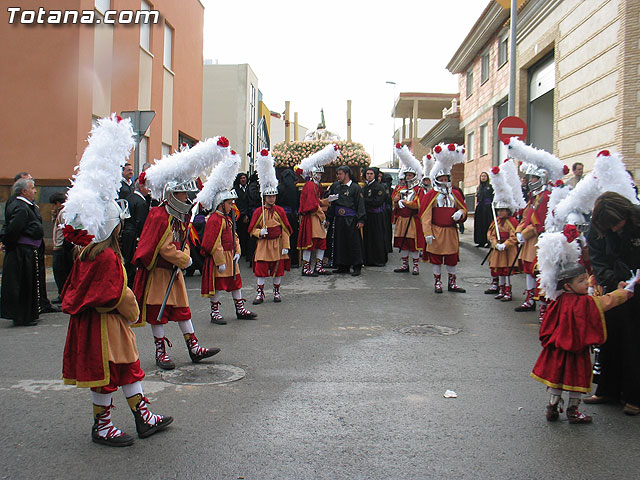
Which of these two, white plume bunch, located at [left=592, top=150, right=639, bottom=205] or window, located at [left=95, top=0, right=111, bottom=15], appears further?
window, located at [left=95, top=0, right=111, bottom=15]

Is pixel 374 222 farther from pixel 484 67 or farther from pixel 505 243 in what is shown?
pixel 484 67

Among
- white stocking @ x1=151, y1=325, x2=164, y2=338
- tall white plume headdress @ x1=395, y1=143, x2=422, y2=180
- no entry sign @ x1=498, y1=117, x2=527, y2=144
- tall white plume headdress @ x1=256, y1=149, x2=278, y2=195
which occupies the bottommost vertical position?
white stocking @ x1=151, y1=325, x2=164, y2=338

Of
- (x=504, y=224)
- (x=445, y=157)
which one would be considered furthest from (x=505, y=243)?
(x=445, y=157)

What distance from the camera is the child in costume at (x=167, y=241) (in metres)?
5.81

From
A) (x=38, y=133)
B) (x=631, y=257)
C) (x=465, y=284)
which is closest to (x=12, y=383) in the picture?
(x=631, y=257)

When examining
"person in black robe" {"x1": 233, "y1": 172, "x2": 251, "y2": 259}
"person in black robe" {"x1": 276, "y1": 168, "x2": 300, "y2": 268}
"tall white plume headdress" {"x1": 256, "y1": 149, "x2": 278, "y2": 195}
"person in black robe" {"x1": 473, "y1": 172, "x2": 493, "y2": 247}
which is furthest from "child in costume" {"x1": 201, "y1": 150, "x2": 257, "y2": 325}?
"person in black robe" {"x1": 473, "y1": 172, "x2": 493, "y2": 247}

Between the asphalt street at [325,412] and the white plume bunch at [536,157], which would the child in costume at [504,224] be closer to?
the white plume bunch at [536,157]

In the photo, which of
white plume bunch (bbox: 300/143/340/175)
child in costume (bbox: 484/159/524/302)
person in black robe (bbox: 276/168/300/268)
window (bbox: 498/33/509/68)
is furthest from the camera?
window (bbox: 498/33/509/68)

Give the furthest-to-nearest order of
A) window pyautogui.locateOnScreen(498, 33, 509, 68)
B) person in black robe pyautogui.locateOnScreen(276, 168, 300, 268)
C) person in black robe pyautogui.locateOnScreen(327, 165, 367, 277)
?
1. window pyautogui.locateOnScreen(498, 33, 509, 68)
2. person in black robe pyautogui.locateOnScreen(276, 168, 300, 268)
3. person in black robe pyautogui.locateOnScreen(327, 165, 367, 277)

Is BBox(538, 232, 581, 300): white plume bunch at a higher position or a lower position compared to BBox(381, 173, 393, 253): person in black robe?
lower

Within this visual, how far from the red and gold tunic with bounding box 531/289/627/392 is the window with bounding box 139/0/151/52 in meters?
16.8

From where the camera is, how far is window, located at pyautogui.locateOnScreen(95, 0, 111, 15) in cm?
1545

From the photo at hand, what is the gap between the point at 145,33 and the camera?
61.7ft

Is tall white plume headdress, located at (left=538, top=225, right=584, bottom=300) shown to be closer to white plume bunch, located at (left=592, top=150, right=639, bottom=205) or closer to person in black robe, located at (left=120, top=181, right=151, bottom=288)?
white plume bunch, located at (left=592, top=150, right=639, bottom=205)
